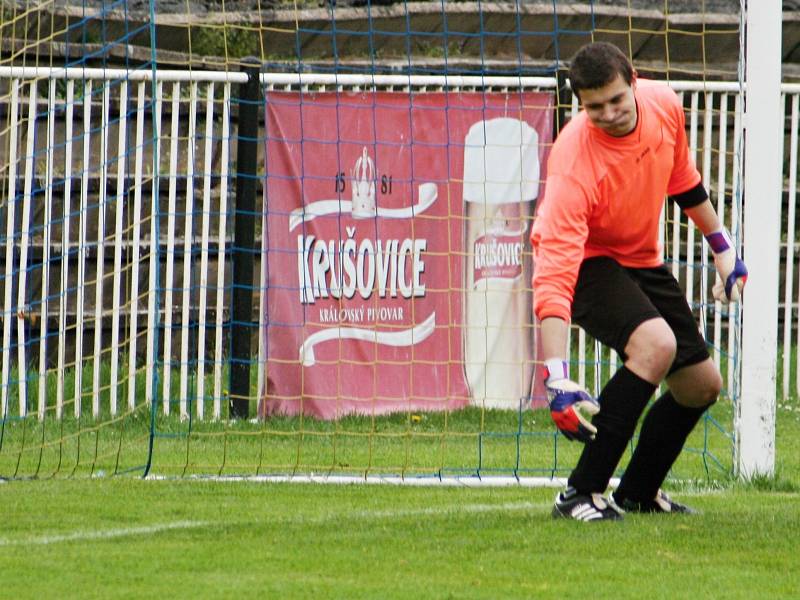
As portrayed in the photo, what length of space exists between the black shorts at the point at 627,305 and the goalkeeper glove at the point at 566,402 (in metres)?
0.49

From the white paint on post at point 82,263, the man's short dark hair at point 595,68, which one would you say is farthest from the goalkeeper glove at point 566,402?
the white paint on post at point 82,263

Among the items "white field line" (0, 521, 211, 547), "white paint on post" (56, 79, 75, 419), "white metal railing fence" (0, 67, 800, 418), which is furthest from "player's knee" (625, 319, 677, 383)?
"white paint on post" (56, 79, 75, 419)

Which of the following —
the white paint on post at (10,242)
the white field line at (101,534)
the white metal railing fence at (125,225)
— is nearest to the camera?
the white field line at (101,534)

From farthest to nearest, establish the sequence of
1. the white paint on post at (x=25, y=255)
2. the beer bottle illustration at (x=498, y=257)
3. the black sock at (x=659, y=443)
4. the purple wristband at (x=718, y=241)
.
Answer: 1. the beer bottle illustration at (x=498, y=257)
2. the white paint on post at (x=25, y=255)
3. the purple wristband at (x=718, y=241)
4. the black sock at (x=659, y=443)

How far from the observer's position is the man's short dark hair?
5676 millimetres

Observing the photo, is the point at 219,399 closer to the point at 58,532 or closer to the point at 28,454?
the point at 28,454

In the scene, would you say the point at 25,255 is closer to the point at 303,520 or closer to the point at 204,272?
the point at 204,272

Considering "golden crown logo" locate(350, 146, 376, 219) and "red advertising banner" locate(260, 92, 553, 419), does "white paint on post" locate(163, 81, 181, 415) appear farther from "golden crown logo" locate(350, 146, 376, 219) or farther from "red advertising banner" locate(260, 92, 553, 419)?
"golden crown logo" locate(350, 146, 376, 219)

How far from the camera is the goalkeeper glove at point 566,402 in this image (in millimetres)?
5473

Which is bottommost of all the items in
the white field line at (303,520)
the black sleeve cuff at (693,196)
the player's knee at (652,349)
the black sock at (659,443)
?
the white field line at (303,520)

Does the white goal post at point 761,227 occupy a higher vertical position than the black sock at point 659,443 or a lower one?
higher

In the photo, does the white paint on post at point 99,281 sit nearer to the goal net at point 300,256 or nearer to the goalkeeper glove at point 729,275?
the goal net at point 300,256

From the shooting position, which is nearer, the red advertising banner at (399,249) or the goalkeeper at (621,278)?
the goalkeeper at (621,278)

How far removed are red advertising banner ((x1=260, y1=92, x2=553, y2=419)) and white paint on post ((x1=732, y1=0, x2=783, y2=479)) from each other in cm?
286
